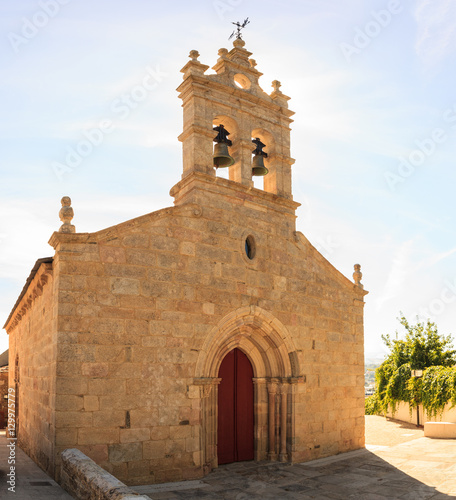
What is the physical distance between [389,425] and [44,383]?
10739 millimetres

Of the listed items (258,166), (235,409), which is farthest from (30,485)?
(258,166)

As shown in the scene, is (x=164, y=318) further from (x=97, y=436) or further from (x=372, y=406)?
(x=372, y=406)

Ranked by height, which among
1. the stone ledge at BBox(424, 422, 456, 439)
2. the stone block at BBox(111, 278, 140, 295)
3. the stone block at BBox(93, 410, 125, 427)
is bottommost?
the stone ledge at BBox(424, 422, 456, 439)

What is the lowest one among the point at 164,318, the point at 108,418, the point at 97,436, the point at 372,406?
the point at 372,406

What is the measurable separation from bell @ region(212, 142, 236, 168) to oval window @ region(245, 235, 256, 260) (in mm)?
1453

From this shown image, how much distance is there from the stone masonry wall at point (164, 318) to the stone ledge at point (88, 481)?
1.71ft

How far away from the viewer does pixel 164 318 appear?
766 centimetres

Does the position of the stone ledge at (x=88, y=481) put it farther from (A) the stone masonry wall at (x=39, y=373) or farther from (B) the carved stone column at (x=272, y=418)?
(B) the carved stone column at (x=272, y=418)

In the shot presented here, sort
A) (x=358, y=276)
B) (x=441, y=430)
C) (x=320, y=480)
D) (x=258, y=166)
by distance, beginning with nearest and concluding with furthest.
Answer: (x=320, y=480) < (x=258, y=166) < (x=358, y=276) < (x=441, y=430)

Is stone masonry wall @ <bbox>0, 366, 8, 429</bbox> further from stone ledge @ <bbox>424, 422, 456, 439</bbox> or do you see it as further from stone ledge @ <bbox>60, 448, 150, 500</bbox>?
stone ledge @ <bbox>424, 422, 456, 439</bbox>

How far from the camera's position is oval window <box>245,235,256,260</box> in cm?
913

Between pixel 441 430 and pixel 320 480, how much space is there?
5.38 meters

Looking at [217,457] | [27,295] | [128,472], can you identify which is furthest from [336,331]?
[27,295]

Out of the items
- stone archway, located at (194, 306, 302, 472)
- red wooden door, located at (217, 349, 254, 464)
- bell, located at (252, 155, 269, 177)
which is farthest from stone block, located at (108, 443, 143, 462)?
bell, located at (252, 155, 269, 177)
